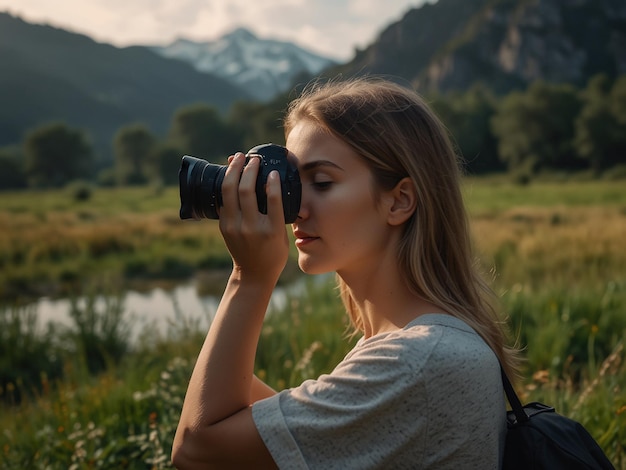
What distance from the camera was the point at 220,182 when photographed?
5.06 feet

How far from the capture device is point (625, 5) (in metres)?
89.1

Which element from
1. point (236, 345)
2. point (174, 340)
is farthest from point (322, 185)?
point (174, 340)

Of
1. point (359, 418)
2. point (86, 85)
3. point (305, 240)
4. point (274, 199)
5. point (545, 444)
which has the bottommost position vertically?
point (545, 444)

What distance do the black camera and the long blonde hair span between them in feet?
0.53

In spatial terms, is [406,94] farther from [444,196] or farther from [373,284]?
[373,284]

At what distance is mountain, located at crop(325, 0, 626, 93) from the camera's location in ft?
305

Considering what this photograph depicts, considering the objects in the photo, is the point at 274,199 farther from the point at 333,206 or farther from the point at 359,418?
the point at 359,418

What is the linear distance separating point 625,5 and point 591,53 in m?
7.98

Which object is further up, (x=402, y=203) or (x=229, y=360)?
(x=402, y=203)

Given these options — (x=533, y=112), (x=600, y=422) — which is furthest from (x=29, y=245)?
(x=533, y=112)

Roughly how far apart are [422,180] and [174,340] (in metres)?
4.75

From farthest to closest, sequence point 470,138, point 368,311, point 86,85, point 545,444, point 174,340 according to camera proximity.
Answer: point 86,85 → point 470,138 → point 174,340 → point 368,311 → point 545,444

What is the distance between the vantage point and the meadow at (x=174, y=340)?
3.02m

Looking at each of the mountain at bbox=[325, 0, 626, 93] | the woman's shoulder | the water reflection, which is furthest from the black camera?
the mountain at bbox=[325, 0, 626, 93]
